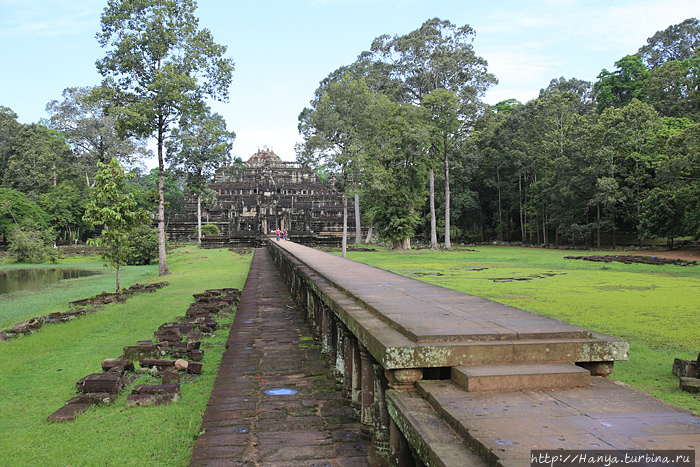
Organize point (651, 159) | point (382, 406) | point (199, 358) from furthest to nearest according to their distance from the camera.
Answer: point (651, 159), point (199, 358), point (382, 406)

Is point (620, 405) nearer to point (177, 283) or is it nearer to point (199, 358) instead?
point (199, 358)

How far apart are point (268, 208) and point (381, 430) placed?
50970mm

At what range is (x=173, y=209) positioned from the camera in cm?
5381

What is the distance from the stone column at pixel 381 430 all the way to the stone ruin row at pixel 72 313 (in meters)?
8.05

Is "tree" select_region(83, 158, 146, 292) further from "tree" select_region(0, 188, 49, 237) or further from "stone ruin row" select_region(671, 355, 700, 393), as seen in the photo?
"tree" select_region(0, 188, 49, 237)

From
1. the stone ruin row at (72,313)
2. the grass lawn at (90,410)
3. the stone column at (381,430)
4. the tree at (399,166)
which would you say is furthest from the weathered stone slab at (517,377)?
the tree at (399,166)

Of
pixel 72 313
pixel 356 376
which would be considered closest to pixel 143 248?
pixel 72 313

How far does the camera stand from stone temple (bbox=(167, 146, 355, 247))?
47784 mm

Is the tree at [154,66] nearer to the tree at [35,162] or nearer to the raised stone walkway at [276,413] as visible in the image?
the raised stone walkway at [276,413]

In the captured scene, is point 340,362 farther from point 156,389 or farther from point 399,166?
point 399,166

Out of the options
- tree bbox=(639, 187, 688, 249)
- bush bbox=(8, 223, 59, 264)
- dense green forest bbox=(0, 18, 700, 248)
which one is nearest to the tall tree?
dense green forest bbox=(0, 18, 700, 248)

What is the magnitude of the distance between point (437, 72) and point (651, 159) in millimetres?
16031

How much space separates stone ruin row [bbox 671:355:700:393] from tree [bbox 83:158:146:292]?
1361 centimetres

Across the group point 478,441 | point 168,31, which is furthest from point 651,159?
point 478,441
